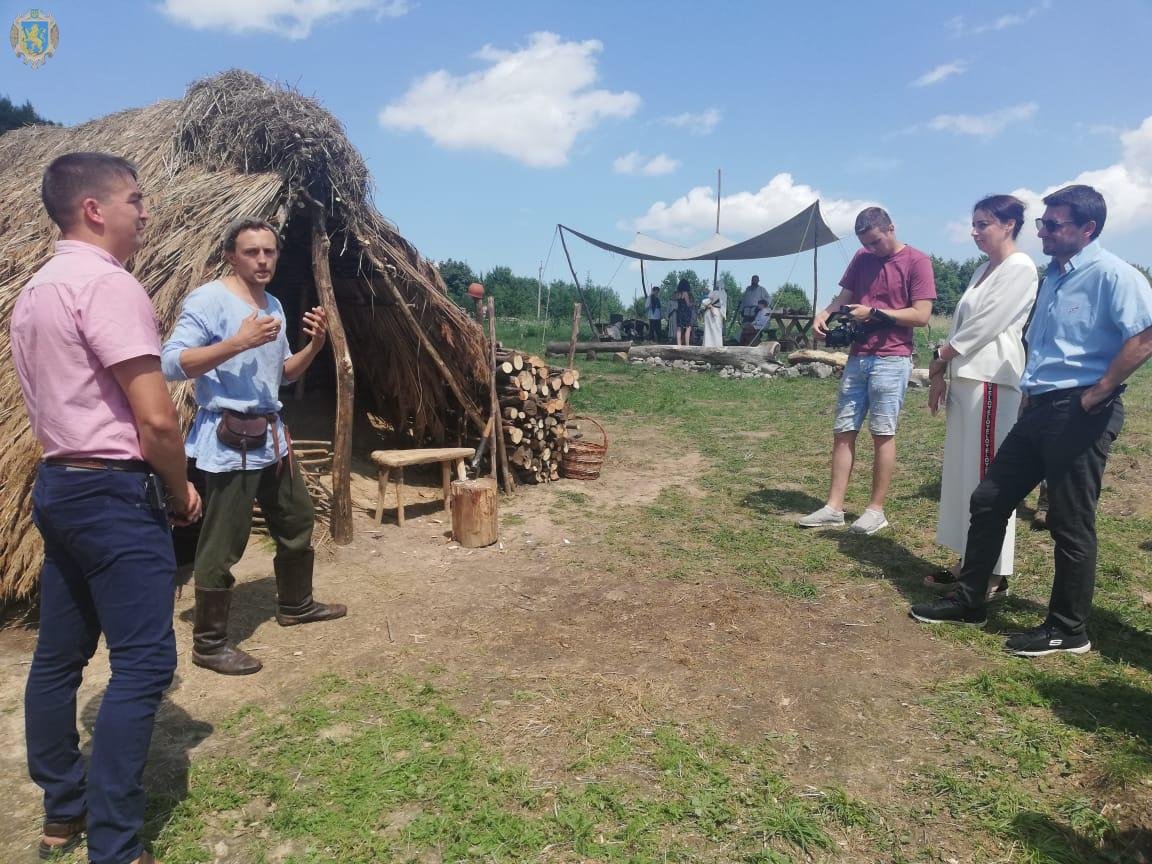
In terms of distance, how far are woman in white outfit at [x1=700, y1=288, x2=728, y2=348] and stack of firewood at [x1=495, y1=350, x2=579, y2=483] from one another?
10.9 meters

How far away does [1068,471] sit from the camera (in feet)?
10.2

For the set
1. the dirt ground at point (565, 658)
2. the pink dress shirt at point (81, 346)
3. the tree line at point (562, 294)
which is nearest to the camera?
the pink dress shirt at point (81, 346)

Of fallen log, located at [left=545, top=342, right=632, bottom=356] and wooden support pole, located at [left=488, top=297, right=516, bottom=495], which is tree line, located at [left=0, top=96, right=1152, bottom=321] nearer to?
fallen log, located at [left=545, top=342, right=632, bottom=356]

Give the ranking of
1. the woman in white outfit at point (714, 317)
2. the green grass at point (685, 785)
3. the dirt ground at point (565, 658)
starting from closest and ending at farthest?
the green grass at point (685, 785)
the dirt ground at point (565, 658)
the woman in white outfit at point (714, 317)

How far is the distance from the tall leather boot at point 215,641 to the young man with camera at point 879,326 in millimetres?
3579

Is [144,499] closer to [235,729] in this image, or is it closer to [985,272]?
[235,729]

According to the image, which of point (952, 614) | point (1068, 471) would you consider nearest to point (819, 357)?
point (952, 614)

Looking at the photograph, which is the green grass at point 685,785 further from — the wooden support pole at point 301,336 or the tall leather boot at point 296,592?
the wooden support pole at point 301,336

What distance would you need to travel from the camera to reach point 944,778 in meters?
2.42

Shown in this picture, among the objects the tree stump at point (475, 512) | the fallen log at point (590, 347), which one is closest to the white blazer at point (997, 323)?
the tree stump at point (475, 512)

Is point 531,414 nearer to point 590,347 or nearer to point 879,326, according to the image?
point 879,326

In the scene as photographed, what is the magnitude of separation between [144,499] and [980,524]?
133 inches

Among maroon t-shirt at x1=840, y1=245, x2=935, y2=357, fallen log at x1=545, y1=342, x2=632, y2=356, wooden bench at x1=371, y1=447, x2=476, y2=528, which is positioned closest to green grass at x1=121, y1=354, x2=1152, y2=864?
maroon t-shirt at x1=840, y1=245, x2=935, y2=357

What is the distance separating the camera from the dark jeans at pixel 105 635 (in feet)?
6.27
